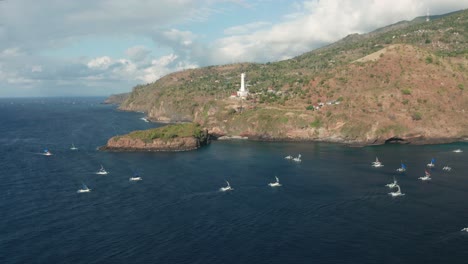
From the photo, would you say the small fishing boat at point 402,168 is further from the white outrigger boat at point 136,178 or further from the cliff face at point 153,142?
the cliff face at point 153,142

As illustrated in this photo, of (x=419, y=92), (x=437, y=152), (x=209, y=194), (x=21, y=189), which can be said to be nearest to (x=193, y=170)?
(x=209, y=194)

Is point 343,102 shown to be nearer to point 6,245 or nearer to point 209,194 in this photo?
point 209,194

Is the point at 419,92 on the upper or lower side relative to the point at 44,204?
upper

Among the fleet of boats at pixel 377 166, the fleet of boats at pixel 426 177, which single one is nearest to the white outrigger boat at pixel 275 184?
the fleet of boats at pixel 377 166

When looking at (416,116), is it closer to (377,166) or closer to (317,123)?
(317,123)

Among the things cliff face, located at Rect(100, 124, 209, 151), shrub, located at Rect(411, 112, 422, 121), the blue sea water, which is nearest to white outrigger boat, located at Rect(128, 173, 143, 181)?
the blue sea water

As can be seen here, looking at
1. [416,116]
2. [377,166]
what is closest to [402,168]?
[377,166]

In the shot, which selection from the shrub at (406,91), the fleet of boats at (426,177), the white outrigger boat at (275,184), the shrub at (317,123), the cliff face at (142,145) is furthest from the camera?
the shrub at (406,91)

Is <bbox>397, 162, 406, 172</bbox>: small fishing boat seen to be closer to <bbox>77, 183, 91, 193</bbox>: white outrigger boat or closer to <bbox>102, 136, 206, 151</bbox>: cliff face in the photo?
<bbox>102, 136, 206, 151</bbox>: cliff face
